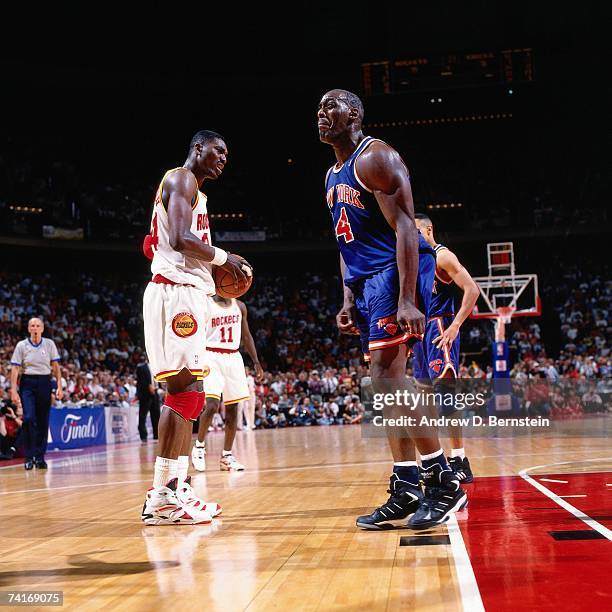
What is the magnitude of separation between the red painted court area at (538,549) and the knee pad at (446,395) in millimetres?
977

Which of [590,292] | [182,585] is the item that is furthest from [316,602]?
[590,292]

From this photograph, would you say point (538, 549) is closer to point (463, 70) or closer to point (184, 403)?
point (184, 403)

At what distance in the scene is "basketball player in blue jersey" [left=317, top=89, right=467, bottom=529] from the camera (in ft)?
12.2

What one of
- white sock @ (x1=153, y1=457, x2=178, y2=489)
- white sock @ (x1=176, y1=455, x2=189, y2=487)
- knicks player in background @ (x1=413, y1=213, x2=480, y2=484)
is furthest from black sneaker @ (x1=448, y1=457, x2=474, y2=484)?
white sock @ (x1=153, y1=457, x2=178, y2=489)

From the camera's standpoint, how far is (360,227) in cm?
405

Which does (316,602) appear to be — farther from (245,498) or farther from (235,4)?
(235,4)

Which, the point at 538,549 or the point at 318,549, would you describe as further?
the point at 318,549

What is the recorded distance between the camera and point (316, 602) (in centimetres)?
233

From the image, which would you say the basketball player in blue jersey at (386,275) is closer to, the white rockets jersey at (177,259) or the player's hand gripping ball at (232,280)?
the player's hand gripping ball at (232,280)

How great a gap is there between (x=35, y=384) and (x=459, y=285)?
18.9 feet

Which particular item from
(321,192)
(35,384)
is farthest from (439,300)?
(321,192)

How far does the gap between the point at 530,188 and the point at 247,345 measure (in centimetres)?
2313

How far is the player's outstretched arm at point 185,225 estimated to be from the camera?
4.34 meters

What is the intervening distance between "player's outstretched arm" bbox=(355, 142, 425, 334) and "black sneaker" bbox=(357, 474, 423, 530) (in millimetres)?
782
